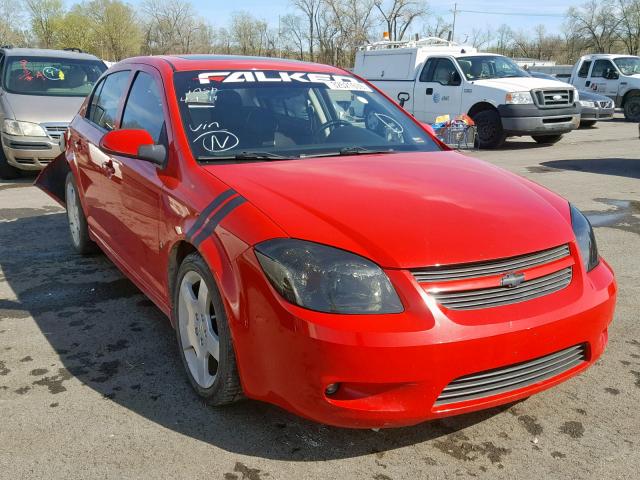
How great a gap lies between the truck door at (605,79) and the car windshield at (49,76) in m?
15.8

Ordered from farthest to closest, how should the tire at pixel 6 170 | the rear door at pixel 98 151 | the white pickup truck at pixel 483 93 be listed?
the white pickup truck at pixel 483 93 < the tire at pixel 6 170 < the rear door at pixel 98 151

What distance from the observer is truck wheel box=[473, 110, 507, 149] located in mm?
12938

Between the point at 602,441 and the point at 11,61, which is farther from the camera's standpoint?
the point at 11,61

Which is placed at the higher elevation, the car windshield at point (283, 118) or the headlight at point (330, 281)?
the car windshield at point (283, 118)

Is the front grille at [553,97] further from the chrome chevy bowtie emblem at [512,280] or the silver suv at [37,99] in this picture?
the chrome chevy bowtie emblem at [512,280]

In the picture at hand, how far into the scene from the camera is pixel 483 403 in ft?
7.72

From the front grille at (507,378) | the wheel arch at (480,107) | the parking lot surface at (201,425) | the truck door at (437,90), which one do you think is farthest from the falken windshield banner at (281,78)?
the truck door at (437,90)

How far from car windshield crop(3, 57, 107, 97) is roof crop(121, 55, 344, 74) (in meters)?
5.77

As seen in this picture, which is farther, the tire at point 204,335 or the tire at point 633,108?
the tire at point 633,108

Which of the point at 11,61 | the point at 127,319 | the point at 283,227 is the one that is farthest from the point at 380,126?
the point at 11,61

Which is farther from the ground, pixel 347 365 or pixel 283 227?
pixel 283 227

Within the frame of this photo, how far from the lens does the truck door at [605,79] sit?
1950 cm

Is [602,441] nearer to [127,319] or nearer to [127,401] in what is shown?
[127,401]

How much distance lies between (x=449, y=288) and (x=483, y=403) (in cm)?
46
